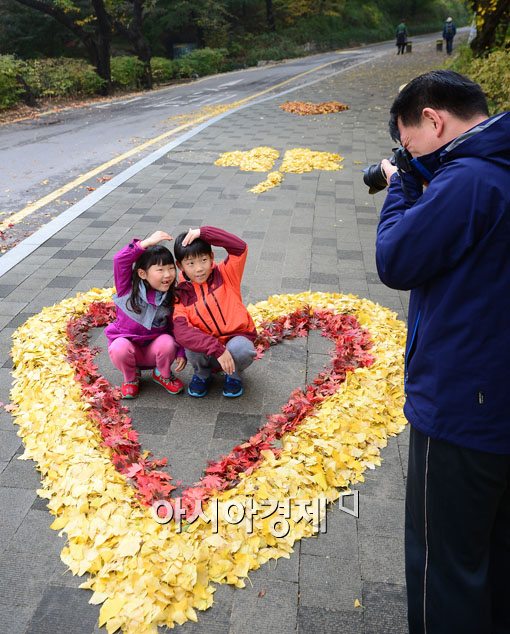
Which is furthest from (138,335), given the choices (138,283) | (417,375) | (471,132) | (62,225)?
(62,225)

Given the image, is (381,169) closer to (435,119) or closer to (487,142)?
(435,119)

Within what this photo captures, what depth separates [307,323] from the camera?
4434mm

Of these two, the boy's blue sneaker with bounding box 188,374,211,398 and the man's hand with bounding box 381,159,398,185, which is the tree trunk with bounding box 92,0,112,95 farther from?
the man's hand with bounding box 381,159,398,185

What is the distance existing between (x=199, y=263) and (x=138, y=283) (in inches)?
16.6

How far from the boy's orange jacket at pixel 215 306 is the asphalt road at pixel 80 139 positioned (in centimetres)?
369

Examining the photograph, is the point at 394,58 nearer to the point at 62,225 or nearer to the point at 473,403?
the point at 62,225

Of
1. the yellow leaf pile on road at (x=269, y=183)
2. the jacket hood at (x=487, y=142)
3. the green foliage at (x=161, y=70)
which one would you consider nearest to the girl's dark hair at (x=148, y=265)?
the jacket hood at (x=487, y=142)

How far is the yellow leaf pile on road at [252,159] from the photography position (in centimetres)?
915

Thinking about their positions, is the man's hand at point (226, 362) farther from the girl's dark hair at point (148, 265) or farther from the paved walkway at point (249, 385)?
the girl's dark hair at point (148, 265)

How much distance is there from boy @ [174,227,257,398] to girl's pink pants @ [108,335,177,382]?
0.13 m

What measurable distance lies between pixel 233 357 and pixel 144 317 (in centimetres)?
62

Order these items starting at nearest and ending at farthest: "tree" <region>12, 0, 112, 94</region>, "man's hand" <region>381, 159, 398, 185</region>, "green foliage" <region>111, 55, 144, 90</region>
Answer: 1. "man's hand" <region>381, 159, 398, 185</region>
2. "tree" <region>12, 0, 112, 94</region>
3. "green foliage" <region>111, 55, 144, 90</region>

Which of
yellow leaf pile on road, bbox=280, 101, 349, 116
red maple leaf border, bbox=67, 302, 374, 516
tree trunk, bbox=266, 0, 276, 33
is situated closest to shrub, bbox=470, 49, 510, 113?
yellow leaf pile on road, bbox=280, 101, 349, 116

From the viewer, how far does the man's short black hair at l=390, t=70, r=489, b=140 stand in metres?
1.56
